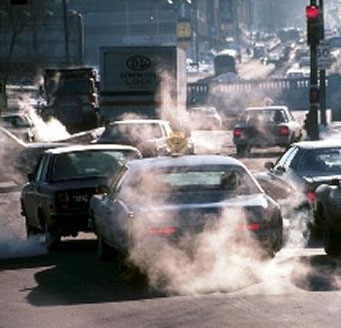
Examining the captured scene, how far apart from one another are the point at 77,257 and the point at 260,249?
3.73 metres

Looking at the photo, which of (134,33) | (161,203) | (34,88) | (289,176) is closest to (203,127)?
(34,88)

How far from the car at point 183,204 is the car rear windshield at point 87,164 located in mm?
2740

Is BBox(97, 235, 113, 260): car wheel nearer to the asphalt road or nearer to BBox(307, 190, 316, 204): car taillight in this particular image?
the asphalt road

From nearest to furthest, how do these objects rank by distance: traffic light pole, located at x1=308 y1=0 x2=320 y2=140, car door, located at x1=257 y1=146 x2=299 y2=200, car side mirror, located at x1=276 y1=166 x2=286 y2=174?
car door, located at x1=257 y1=146 x2=299 y2=200
car side mirror, located at x1=276 y1=166 x2=286 y2=174
traffic light pole, located at x1=308 y1=0 x2=320 y2=140

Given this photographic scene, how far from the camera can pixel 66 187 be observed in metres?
17.4

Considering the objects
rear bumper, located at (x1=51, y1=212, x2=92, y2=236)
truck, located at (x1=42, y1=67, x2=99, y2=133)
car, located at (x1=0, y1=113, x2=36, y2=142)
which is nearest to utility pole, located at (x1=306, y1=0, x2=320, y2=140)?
car, located at (x1=0, y1=113, x2=36, y2=142)

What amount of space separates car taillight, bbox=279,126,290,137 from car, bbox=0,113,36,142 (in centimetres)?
788

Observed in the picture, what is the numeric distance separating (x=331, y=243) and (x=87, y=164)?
462 cm

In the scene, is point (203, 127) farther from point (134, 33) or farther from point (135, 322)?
point (134, 33)

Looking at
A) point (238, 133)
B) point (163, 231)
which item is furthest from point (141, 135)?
point (163, 231)

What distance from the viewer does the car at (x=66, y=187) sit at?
17.3 m

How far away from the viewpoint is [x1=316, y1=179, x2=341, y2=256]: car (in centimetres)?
1499

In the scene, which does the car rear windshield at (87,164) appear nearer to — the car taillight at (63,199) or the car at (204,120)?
the car taillight at (63,199)

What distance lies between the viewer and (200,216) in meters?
13.2
